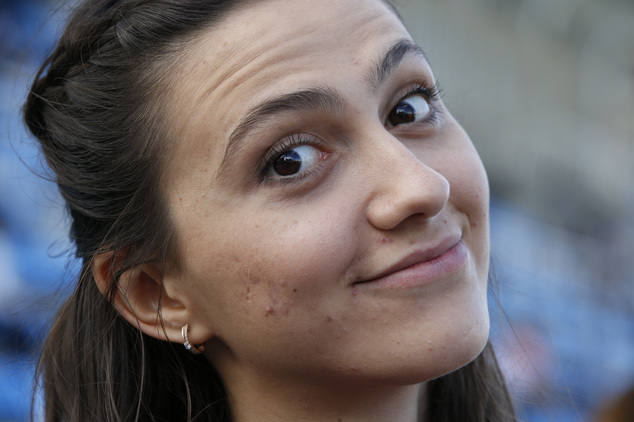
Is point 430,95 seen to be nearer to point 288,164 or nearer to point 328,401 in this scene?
point 288,164

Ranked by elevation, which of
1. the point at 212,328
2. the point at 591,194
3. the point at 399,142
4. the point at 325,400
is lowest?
the point at 591,194

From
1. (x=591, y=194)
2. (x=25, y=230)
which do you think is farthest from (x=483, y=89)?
(x=25, y=230)

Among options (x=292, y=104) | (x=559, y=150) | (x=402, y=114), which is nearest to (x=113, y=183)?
(x=292, y=104)

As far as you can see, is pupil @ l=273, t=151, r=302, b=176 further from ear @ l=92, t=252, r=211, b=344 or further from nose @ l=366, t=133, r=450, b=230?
ear @ l=92, t=252, r=211, b=344

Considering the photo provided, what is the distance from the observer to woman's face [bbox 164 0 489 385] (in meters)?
1.78

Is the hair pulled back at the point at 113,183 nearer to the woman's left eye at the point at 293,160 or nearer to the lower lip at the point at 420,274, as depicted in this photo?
the woman's left eye at the point at 293,160

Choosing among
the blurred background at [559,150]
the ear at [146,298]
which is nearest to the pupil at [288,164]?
the ear at [146,298]

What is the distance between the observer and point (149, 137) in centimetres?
204

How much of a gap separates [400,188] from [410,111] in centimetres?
38

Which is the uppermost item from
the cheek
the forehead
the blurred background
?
the forehead

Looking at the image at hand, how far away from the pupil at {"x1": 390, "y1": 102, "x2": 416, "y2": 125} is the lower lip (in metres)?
0.43

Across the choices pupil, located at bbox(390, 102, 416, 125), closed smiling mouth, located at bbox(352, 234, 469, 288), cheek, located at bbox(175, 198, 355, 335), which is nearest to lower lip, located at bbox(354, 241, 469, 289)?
closed smiling mouth, located at bbox(352, 234, 469, 288)

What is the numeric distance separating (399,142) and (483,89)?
9.85 m

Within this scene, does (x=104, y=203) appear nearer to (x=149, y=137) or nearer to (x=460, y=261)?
(x=149, y=137)
